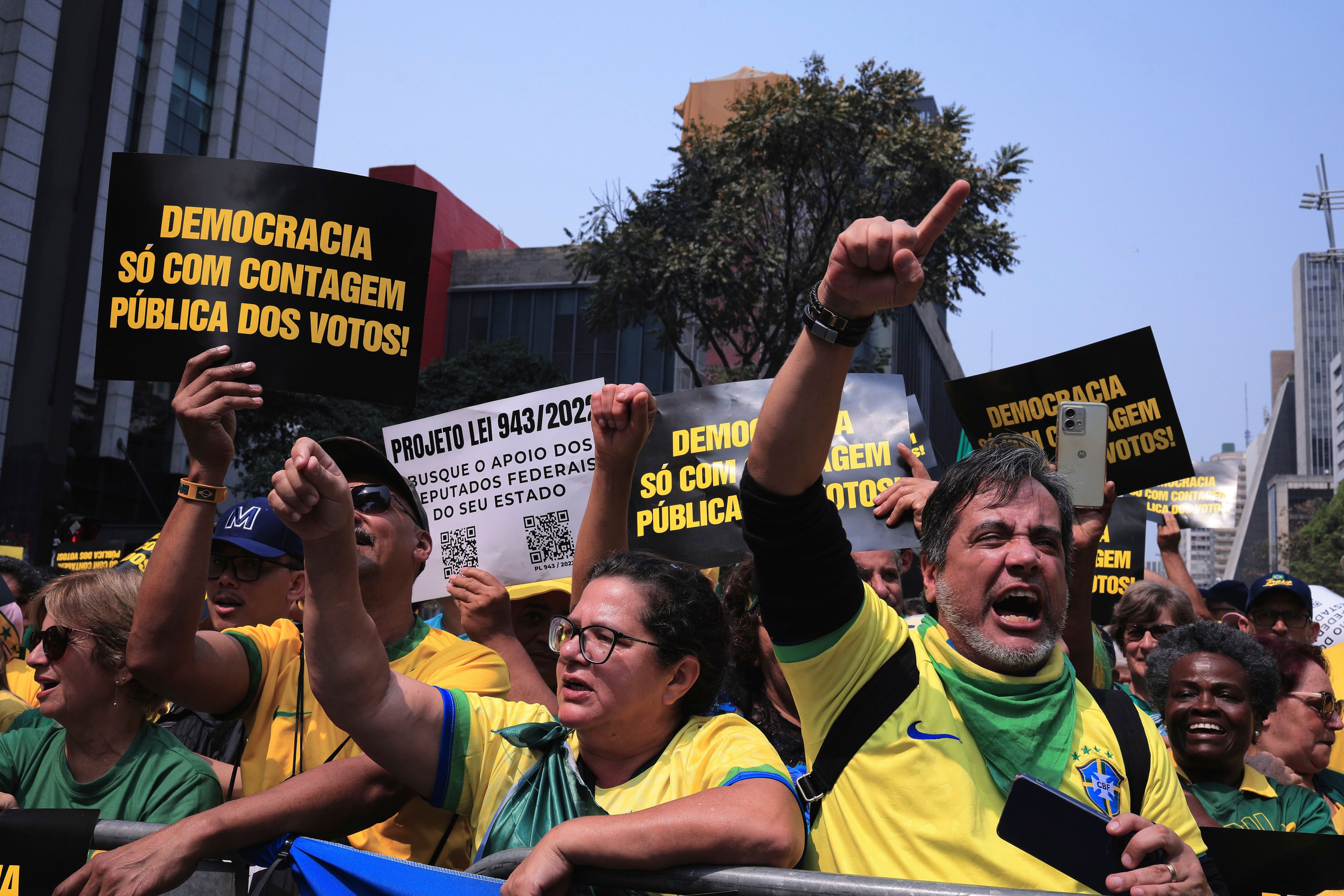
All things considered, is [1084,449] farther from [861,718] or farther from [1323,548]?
[1323,548]

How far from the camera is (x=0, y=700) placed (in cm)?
419

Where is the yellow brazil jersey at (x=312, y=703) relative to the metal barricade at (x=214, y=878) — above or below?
above

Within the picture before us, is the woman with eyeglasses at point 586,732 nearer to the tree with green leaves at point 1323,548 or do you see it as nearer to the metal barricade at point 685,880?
the metal barricade at point 685,880

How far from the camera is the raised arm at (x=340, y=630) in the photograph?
2.17 metres

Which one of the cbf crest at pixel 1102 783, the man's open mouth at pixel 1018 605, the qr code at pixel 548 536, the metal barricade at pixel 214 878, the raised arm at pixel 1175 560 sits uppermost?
the raised arm at pixel 1175 560

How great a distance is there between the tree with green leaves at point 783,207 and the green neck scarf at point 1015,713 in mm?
18269

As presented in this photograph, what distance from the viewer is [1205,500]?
1034 centimetres

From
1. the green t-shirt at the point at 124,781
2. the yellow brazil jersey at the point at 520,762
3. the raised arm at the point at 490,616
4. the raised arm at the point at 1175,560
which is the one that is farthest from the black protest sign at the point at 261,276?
the raised arm at the point at 1175,560

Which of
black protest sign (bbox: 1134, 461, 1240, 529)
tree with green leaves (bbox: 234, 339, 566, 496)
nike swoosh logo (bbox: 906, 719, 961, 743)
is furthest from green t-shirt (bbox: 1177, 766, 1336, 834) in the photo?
tree with green leaves (bbox: 234, 339, 566, 496)

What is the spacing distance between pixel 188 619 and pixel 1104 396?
3.79 metres

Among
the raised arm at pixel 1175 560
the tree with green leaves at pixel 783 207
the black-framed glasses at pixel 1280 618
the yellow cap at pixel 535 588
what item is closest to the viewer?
the yellow cap at pixel 535 588

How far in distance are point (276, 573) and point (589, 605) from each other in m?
1.38

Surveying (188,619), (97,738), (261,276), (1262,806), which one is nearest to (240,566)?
(97,738)

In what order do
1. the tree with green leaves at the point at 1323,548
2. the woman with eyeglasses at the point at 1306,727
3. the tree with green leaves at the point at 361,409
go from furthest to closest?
the tree with green leaves at the point at 1323,548, the tree with green leaves at the point at 361,409, the woman with eyeglasses at the point at 1306,727
